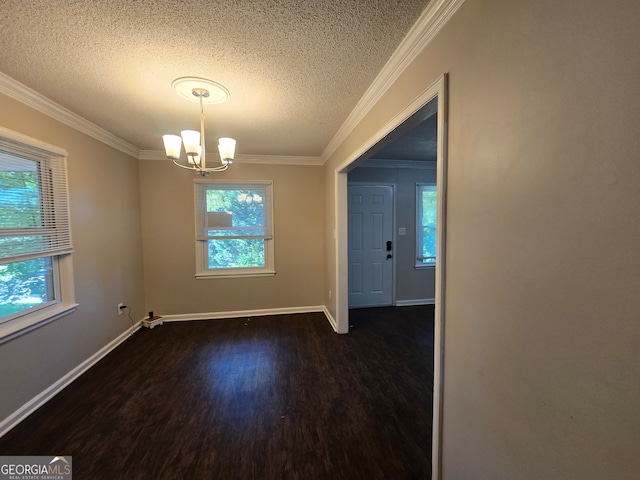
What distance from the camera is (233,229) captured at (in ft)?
12.2

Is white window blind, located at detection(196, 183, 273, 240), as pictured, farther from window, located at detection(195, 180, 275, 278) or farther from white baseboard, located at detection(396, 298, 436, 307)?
white baseboard, located at detection(396, 298, 436, 307)

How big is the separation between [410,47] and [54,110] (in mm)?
2781

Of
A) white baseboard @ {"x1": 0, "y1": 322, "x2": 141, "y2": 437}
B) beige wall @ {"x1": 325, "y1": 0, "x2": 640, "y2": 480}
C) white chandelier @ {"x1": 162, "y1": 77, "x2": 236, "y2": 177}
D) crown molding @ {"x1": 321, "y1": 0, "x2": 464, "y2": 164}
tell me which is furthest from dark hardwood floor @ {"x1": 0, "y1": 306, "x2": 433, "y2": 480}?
crown molding @ {"x1": 321, "y1": 0, "x2": 464, "y2": 164}

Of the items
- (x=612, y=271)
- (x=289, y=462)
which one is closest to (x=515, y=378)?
(x=612, y=271)

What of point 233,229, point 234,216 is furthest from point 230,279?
point 234,216

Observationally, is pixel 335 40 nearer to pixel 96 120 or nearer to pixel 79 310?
pixel 96 120

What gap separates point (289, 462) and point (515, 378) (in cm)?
135

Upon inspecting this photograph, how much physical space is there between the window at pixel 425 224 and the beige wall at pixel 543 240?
3.25 metres

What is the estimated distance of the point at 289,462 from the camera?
150cm

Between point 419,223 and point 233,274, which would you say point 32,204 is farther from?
point 419,223

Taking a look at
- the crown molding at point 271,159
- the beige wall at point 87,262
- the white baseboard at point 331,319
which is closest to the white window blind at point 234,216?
the crown molding at point 271,159

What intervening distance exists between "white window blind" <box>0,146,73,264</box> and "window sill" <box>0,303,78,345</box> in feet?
1.51

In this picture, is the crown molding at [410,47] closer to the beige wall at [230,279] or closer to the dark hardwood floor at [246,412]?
the beige wall at [230,279]

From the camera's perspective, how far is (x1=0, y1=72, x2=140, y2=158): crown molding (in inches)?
68.8
